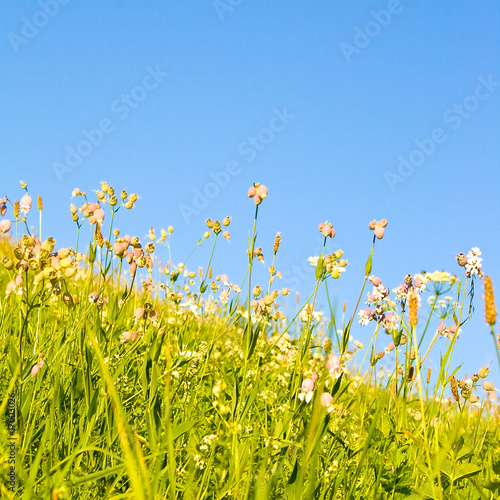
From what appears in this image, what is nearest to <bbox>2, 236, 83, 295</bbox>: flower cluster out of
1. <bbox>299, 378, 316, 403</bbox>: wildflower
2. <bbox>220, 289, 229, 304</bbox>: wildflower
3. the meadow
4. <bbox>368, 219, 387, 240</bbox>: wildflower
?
the meadow

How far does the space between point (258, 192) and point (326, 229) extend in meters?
0.42

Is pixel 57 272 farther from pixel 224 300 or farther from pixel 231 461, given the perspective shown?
pixel 224 300

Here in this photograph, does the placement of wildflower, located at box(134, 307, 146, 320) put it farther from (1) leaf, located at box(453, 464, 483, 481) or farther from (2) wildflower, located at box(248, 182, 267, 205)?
(1) leaf, located at box(453, 464, 483, 481)

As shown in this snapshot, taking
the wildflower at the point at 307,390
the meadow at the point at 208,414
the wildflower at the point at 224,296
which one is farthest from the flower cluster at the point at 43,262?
the wildflower at the point at 224,296

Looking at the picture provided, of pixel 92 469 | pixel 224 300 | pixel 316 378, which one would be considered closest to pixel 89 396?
pixel 92 469

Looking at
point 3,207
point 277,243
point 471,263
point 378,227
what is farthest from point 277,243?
point 3,207

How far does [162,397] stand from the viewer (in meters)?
3.32

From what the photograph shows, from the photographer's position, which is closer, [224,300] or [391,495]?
[391,495]

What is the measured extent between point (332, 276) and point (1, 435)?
1.74 m

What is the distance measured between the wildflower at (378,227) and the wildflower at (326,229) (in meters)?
0.20

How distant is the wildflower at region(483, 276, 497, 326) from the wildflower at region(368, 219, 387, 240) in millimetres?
1693

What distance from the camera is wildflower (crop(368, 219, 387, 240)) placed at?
2977 mm

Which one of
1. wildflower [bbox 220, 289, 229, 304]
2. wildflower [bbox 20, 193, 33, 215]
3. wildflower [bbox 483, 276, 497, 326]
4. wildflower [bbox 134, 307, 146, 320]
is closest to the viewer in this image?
wildflower [bbox 483, 276, 497, 326]

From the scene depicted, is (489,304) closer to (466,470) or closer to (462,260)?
(466,470)
